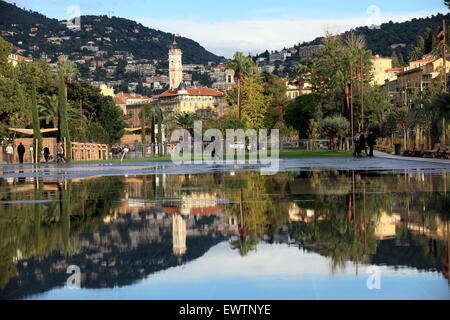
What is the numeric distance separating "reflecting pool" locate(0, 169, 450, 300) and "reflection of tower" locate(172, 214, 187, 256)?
2cm

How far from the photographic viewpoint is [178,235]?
11.6 meters

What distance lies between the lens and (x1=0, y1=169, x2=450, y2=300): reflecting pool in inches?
297

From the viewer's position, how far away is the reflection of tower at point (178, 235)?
33.0ft

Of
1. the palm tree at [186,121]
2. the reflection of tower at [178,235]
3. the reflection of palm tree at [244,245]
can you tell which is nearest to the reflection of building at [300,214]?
the reflection of tower at [178,235]

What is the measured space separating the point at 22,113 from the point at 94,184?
61396mm

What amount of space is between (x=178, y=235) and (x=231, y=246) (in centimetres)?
137

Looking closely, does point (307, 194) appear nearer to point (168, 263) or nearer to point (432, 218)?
point (432, 218)

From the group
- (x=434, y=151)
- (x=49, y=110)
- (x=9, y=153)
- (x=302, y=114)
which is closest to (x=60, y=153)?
(x=9, y=153)

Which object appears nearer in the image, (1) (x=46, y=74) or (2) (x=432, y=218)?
(2) (x=432, y=218)

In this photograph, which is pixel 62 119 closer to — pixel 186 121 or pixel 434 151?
pixel 434 151

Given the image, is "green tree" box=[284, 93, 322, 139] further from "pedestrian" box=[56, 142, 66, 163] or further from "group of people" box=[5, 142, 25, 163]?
"pedestrian" box=[56, 142, 66, 163]

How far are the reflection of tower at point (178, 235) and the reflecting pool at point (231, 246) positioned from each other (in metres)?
0.02
